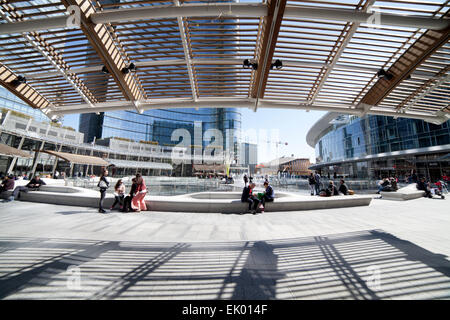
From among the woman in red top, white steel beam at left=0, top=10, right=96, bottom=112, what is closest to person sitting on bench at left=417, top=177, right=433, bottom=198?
the woman in red top

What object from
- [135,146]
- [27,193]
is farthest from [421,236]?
[135,146]

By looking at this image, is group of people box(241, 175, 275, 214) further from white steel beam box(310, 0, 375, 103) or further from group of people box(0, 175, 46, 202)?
group of people box(0, 175, 46, 202)

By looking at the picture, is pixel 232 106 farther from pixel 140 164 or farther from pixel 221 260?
pixel 140 164

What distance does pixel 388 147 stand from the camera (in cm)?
3216

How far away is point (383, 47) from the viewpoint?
18.2 feet

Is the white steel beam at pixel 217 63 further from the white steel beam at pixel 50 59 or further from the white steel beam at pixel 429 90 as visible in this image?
the white steel beam at pixel 429 90

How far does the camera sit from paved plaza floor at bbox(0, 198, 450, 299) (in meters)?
2.41

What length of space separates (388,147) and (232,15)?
137ft

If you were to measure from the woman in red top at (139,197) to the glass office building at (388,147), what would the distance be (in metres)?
29.7

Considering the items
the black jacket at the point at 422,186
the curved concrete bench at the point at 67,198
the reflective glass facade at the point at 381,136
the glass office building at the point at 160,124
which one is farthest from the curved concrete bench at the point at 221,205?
the glass office building at the point at 160,124

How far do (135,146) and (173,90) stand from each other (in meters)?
55.9

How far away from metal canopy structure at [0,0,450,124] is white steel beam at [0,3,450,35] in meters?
0.03

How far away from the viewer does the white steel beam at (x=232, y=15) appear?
4.45 metres
